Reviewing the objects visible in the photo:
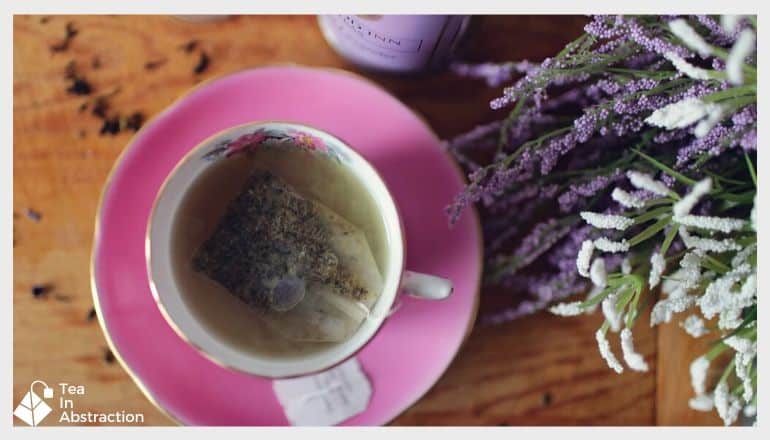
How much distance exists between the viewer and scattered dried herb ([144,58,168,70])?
91 centimetres

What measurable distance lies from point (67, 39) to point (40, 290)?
1.00 ft

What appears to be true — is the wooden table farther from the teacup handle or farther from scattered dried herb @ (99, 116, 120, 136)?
the teacup handle

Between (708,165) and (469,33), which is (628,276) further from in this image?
(469,33)

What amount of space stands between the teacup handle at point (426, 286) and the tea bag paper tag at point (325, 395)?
0.15 meters

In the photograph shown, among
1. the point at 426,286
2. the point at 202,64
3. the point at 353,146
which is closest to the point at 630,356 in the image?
the point at 426,286

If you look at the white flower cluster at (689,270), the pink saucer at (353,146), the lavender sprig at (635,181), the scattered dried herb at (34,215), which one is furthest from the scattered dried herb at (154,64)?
the white flower cluster at (689,270)

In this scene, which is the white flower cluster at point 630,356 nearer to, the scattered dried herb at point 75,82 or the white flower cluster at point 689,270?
the white flower cluster at point 689,270

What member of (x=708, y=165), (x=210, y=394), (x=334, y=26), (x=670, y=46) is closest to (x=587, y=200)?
(x=708, y=165)

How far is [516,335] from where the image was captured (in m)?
0.93

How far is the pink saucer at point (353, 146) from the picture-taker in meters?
0.84

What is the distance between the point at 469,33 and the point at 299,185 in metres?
0.29

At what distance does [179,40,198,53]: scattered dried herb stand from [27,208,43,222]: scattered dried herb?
0.87ft

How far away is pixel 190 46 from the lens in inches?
36.1

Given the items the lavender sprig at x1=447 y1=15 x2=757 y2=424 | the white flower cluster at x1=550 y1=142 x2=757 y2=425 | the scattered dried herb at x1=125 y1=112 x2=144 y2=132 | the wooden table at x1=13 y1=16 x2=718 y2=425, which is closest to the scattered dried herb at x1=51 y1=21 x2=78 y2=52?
the wooden table at x1=13 y1=16 x2=718 y2=425
